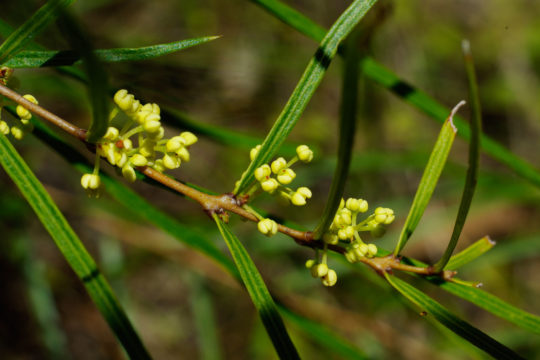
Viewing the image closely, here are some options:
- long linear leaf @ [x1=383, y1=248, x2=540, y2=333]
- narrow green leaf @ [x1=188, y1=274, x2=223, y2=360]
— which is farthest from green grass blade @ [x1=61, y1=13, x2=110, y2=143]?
narrow green leaf @ [x1=188, y1=274, x2=223, y2=360]

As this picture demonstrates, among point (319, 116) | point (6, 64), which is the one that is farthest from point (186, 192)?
point (319, 116)

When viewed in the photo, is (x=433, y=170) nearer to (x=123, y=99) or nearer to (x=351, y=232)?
(x=351, y=232)

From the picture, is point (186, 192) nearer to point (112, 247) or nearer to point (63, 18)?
point (63, 18)

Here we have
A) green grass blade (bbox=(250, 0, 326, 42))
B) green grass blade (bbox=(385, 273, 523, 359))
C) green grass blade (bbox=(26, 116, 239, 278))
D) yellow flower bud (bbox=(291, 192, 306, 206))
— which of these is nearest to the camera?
green grass blade (bbox=(385, 273, 523, 359))

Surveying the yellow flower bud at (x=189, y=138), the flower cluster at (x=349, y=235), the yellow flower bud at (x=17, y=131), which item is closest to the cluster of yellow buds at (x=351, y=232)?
the flower cluster at (x=349, y=235)

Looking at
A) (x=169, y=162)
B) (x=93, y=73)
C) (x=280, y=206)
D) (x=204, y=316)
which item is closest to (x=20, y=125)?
(x=169, y=162)

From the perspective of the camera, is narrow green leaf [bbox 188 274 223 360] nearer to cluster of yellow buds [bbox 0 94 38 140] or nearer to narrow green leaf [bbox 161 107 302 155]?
narrow green leaf [bbox 161 107 302 155]

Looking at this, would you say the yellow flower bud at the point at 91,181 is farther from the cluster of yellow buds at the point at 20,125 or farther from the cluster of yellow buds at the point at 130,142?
the cluster of yellow buds at the point at 20,125
